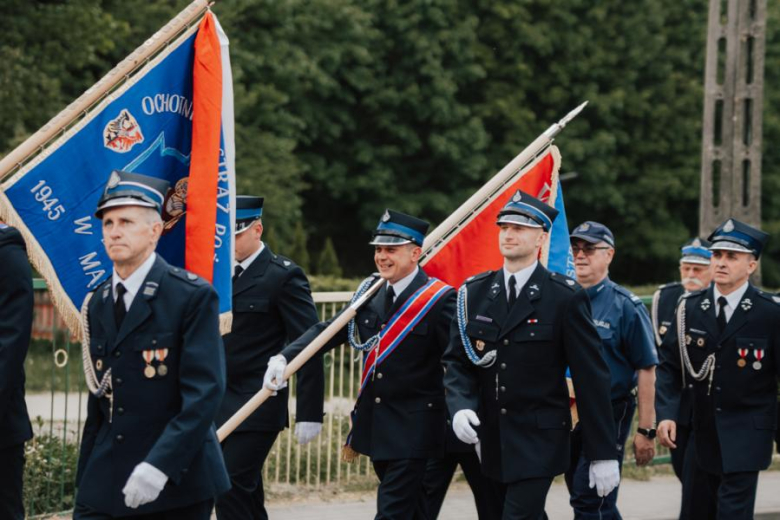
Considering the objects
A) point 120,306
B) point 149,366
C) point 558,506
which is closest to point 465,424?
point 149,366

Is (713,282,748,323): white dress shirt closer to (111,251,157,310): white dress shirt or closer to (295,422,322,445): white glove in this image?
(295,422,322,445): white glove

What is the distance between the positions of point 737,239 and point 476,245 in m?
1.64

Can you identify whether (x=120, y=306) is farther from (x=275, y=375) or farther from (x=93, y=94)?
(x=275, y=375)

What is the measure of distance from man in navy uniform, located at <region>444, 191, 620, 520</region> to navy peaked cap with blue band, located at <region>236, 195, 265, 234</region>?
1714mm

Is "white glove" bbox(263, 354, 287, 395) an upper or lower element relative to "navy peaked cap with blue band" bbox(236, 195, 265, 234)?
lower

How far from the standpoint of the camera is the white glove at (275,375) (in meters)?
6.98

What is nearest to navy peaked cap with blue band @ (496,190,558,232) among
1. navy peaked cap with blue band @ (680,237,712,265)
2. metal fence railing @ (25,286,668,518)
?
metal fence railing @ (25,286,668,518)

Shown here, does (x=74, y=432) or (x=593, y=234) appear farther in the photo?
(x=74, y=432)

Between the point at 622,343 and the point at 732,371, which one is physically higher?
the point at 622,343

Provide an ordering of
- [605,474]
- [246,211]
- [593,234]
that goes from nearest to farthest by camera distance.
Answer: [605,474], [246,211], [593,234]

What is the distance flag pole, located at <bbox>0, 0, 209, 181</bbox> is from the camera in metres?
6.16

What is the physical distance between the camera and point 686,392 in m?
7.99

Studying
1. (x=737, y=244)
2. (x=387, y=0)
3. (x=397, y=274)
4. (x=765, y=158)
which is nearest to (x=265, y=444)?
(x=397, y=274)

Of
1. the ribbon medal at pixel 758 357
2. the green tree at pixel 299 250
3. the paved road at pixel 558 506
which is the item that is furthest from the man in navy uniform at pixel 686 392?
the green tree at pixel 299 250
